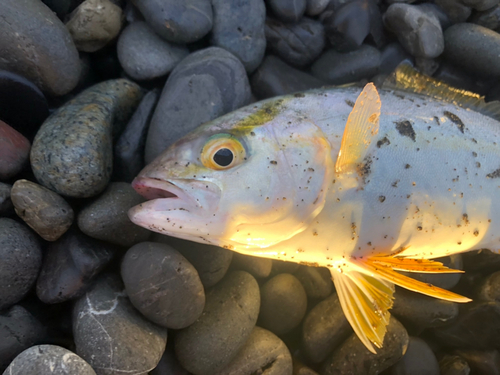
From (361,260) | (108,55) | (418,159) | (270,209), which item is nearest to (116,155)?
(108,55)

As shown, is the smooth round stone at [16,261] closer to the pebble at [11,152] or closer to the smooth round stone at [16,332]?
the smooth round stone at [16,332]

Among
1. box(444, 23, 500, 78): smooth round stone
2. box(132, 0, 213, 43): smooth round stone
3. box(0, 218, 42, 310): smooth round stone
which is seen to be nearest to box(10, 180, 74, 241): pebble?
box(0, 218, 42, 310): smooth round stone

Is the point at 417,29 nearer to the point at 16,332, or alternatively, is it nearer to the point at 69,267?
the point at 69,267

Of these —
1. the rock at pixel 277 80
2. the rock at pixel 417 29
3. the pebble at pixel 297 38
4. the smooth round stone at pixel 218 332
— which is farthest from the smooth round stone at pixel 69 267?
the rock at pixel 417 29

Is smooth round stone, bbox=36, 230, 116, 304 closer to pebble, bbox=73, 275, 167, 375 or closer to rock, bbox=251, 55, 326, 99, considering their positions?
pebble, bbox=73, 275, 167, 375

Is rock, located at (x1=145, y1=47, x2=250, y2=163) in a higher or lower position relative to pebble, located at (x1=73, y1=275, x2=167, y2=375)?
higher

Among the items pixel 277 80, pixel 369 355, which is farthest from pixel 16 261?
pixel 369 355

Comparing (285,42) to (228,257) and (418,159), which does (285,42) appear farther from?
(228,257)

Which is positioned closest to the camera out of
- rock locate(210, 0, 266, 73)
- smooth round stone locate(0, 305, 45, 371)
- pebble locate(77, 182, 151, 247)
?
smooth round stone locate(0, 305, 45, 371)
